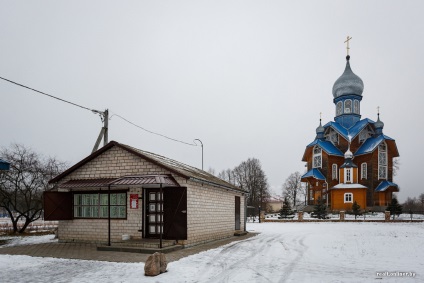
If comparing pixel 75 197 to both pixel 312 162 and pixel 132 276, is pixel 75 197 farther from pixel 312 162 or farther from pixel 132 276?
pixel 312 162

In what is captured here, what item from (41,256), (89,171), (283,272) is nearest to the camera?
(283,272)

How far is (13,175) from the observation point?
66.1 ft

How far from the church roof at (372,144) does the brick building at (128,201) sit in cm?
3414

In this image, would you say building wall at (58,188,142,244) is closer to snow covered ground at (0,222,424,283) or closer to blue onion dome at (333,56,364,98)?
snow covered ground at (0,222,424,283)

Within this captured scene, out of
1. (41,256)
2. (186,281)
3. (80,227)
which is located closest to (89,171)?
(80,227)

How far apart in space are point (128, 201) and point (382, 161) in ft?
131

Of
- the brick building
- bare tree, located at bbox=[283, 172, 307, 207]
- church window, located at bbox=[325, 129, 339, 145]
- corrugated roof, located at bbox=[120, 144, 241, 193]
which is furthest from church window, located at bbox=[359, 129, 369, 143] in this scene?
the brick building

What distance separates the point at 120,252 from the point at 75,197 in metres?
4.38

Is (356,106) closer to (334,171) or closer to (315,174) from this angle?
(334,171)

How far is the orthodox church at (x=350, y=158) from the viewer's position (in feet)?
138

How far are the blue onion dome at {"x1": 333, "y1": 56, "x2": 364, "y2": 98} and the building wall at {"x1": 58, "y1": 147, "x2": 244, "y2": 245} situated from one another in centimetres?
3800

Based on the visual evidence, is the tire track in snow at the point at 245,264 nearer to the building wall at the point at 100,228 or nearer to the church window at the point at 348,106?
the building wall at the point at 100,228

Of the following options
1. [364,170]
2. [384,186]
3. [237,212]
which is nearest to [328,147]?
[364,170]

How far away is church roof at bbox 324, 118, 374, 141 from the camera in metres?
44.5
